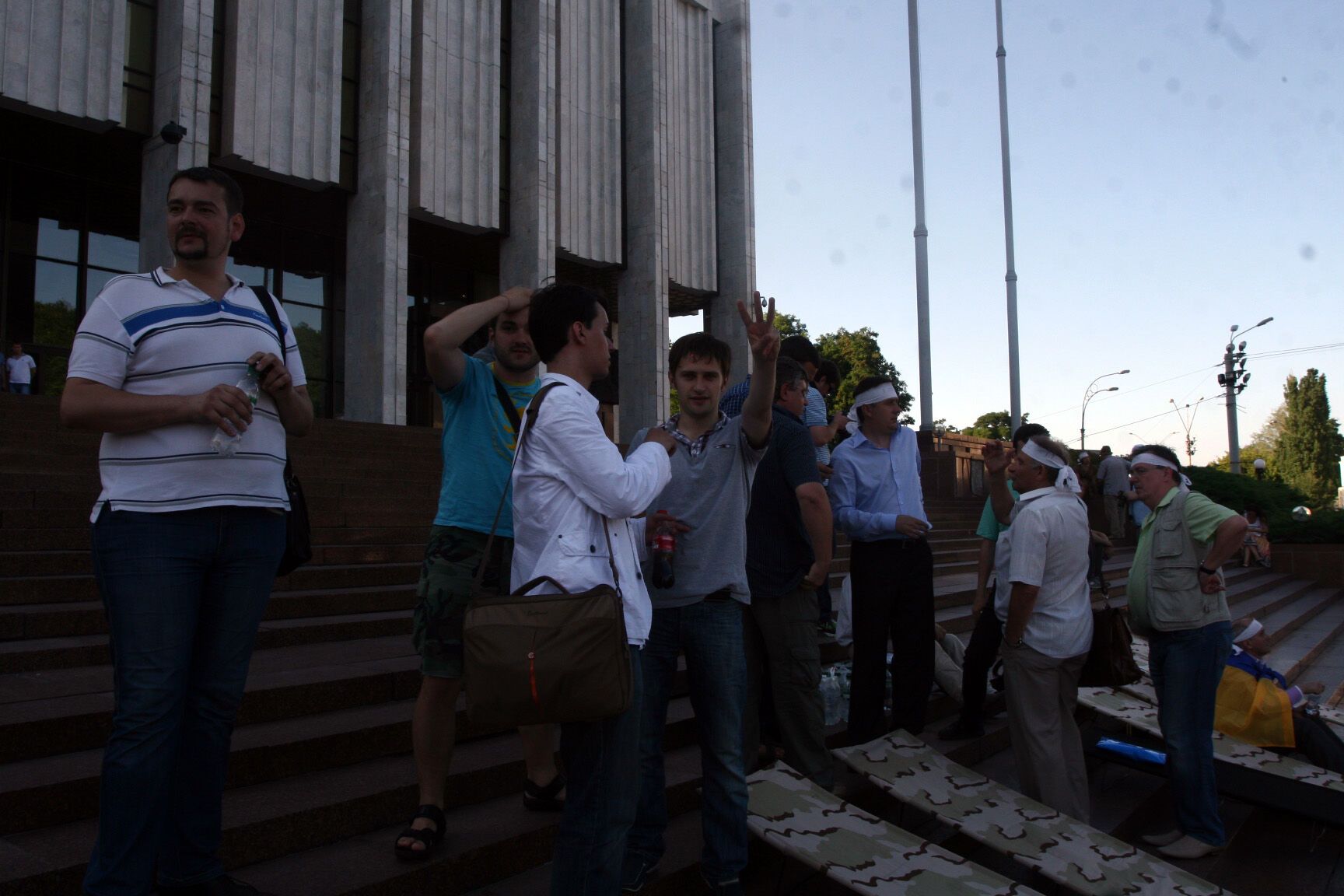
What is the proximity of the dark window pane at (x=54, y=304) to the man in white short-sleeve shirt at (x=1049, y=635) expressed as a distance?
1784 cm

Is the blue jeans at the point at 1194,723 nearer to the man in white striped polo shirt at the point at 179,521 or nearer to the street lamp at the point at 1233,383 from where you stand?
the man in white striped polo shirt at the point at 179,521

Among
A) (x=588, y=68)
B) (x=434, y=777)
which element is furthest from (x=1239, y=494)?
(x=434, y=777)

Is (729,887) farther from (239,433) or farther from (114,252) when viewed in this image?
(114,252)

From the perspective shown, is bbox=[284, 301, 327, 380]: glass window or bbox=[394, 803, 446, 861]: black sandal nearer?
bbox=[394, 803, 446, 861]: black sandal

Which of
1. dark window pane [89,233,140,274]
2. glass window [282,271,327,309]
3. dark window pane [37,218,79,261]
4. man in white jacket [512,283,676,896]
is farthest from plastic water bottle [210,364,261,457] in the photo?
glass window [282,271,327,309]

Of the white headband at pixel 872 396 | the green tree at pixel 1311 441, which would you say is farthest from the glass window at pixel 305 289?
the green tree at pixel 1311 441

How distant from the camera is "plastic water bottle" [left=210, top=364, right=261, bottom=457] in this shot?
254 centimetres

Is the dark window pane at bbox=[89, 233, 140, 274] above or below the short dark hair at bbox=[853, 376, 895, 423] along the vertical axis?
above

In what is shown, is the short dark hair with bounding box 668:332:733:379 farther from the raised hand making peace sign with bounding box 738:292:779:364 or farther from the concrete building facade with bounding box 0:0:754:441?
the concrete building facade with bounding box 0:0:754:441

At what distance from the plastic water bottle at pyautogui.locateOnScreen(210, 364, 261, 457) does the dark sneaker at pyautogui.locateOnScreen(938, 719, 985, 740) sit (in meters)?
4.55

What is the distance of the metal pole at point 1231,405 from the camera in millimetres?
29406

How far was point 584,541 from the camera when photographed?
246 centimetres

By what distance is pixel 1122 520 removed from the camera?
19484 millimetres

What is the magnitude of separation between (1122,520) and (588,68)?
15.7m
